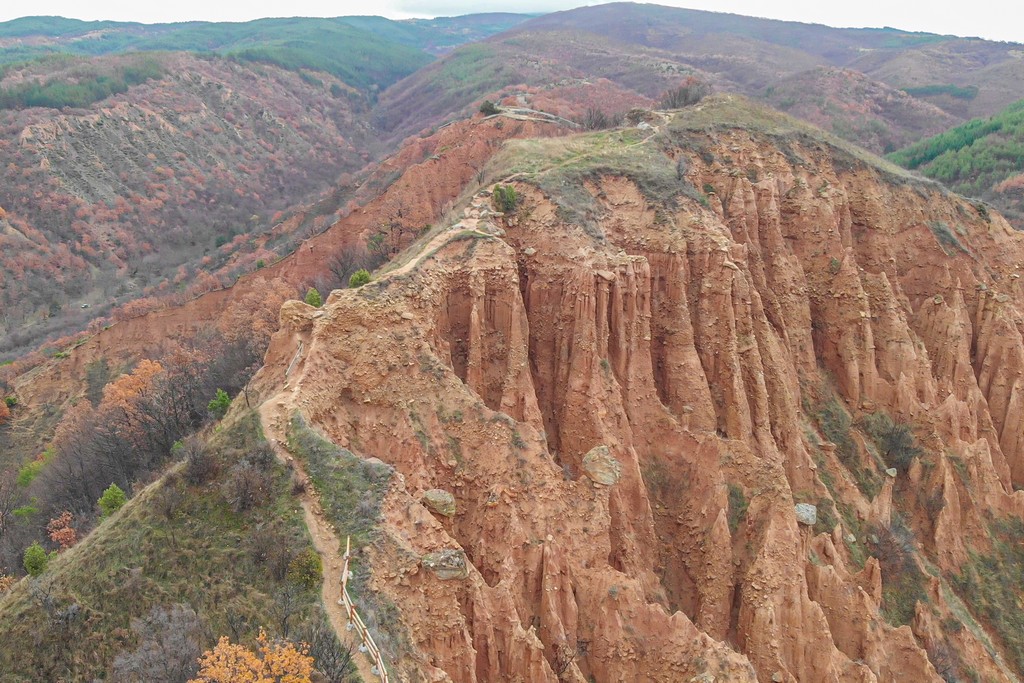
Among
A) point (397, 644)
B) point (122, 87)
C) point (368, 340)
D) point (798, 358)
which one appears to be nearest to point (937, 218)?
point (798, 358)

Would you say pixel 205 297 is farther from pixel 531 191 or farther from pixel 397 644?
pixel 397 644

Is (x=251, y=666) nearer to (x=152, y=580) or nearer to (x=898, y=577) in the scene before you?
(x=152, y=580)

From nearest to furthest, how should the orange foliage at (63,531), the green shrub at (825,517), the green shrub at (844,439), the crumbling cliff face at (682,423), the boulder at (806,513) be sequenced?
the crumbling cliff face at (682,423), the boulder at (806,513), the orange foliage at (63,531), the green shrub at (825,517), the green shrub at (844,439)

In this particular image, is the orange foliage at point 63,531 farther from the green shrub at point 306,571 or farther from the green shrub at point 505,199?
the green shrub at point 505,199

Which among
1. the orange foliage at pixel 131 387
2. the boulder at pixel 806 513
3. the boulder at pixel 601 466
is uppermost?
the boulder at pixel 601 466

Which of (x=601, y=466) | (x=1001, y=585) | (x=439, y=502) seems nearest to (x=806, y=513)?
(x=601, y=466)

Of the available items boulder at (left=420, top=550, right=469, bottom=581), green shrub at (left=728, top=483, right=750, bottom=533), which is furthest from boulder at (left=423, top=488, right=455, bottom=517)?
green shrub at (left=728, top=483, right=750, bottom=533)

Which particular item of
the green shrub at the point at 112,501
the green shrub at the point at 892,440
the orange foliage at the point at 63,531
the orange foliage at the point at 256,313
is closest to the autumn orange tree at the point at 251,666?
the green shrub at the point at 112,501
